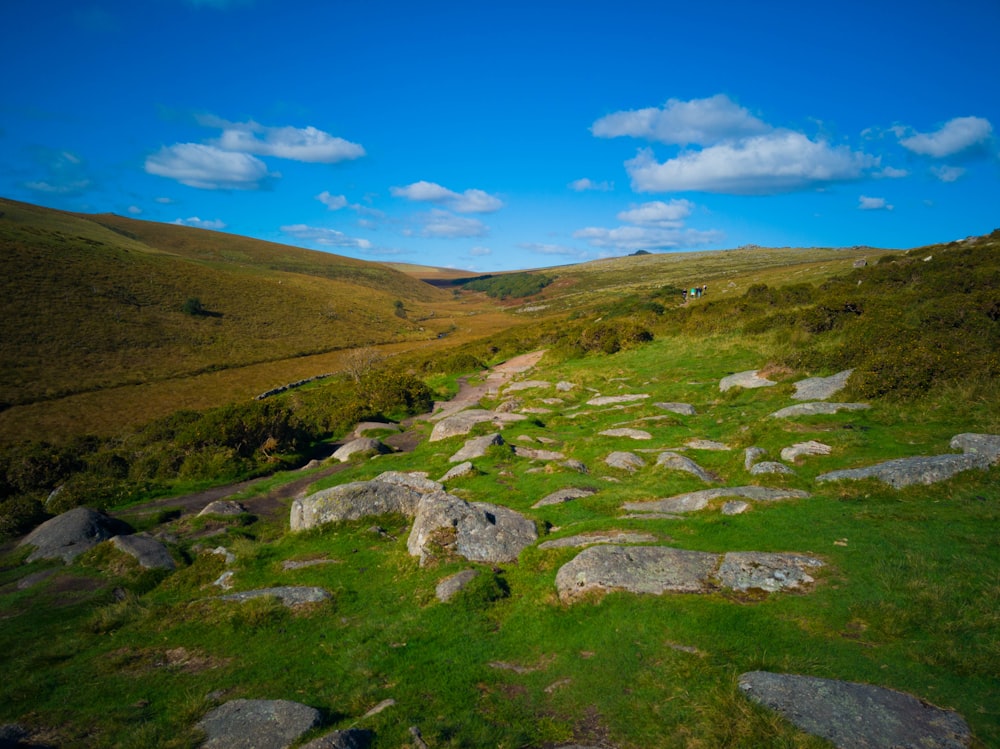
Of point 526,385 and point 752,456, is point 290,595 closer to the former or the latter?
point 752,456

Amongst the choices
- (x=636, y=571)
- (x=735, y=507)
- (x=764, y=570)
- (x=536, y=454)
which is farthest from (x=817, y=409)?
(x=636, y=571)

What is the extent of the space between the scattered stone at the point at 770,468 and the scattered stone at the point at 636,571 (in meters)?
6.03

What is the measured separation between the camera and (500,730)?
782cm

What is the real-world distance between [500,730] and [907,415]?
60.3ft

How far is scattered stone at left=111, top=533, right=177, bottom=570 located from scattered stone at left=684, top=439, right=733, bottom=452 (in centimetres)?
1981

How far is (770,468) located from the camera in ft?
52.6

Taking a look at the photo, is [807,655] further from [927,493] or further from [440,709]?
[927,493]

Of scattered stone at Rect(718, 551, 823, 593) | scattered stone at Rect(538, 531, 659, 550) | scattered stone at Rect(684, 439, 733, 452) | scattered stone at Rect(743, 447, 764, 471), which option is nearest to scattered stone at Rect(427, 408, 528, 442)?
scattered stone at Rect(684, 439, 733, 452)

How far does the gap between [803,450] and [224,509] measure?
75.6ft

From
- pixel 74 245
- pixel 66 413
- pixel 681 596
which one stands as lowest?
pixel 66 413

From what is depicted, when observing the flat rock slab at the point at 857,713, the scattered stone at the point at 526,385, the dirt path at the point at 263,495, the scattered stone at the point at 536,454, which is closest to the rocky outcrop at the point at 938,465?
the flat rock slab at the point at 857,713

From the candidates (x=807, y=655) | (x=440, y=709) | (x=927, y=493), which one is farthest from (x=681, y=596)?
(x=927, y=493)

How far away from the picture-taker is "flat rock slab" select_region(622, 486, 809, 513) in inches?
562

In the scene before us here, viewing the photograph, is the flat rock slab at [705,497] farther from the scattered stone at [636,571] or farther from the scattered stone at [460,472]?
the scattered stone at [460,472]
